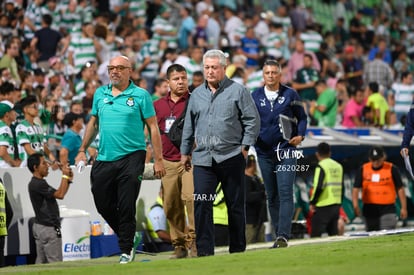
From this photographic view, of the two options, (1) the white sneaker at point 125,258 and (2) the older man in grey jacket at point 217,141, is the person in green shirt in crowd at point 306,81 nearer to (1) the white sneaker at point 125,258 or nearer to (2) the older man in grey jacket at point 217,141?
(2) the older man in grey jacket at point 217,141

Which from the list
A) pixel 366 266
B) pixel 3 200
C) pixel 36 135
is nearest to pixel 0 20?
pixel 36 135

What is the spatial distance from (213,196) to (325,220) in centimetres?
654

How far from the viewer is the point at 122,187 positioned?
14227 mm

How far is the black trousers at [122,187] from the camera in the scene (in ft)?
46.6

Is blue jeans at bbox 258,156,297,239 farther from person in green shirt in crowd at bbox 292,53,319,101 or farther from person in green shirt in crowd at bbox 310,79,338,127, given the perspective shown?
person in green shirt in crowd at bbox 292,53,319,101

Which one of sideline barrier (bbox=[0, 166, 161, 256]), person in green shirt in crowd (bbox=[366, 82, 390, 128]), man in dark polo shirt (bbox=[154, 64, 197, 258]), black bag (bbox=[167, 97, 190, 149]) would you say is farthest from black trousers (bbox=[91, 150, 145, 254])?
person in green shirt in crowd (bbox=[366, 82, 390, 128])

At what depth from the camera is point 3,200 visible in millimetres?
16594

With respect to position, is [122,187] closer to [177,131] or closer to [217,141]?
[217,141]

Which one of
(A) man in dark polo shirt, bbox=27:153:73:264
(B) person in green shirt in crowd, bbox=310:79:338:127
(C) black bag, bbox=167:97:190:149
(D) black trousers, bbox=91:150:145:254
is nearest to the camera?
(D) black trousers, bbox=91:150:145:254

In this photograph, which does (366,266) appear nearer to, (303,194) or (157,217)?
(157,217)

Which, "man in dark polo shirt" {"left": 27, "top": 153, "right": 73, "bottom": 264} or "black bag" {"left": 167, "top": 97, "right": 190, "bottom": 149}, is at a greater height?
"black bag" {"left": 167, "top": 97, "right": 190, "bottom": 149}

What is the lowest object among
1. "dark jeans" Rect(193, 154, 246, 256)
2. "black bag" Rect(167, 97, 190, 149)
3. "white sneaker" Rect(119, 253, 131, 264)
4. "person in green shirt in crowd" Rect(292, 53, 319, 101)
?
"white sneaker" Rect(119, 253, 131, 264)

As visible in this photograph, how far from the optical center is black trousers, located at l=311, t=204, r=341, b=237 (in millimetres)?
20625

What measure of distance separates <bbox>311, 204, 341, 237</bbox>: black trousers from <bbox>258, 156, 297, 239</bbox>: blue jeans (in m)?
4.91
